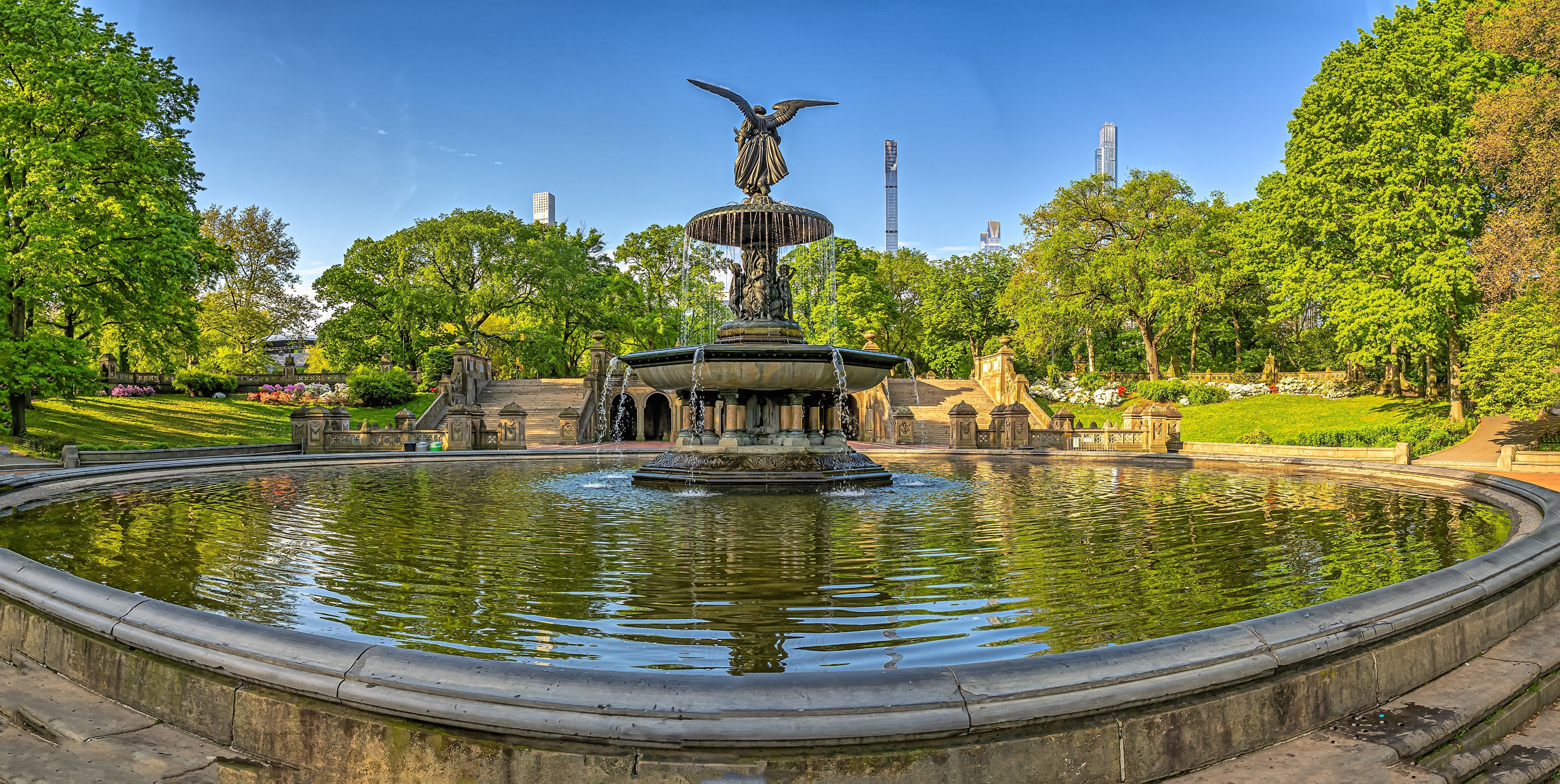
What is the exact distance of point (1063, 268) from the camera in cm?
5081

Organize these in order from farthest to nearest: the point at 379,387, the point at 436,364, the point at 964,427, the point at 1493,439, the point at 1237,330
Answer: the point at 1237,330 < the point at 436,364 < the point at 379,387 < the point at 964,427 < the point at 1493,439

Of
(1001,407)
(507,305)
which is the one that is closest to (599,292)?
(507,305)

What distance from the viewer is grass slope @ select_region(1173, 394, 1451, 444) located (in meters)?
33.2

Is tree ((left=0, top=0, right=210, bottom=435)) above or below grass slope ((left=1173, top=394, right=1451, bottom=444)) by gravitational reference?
above

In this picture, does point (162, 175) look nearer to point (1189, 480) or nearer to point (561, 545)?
point (561, 545)

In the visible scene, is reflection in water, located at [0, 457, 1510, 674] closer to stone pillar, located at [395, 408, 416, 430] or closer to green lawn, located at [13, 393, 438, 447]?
stone pillar, located at [395, 408, 416, 430]

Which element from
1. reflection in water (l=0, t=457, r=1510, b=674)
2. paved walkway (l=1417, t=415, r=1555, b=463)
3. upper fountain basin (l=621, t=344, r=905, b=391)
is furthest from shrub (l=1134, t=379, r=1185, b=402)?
upper fountain basin (l=621, t=344, r=905, b=391)

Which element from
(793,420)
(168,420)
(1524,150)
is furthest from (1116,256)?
(168,420)

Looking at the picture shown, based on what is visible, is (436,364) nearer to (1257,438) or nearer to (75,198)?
(75,198)

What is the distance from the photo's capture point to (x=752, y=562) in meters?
7.21

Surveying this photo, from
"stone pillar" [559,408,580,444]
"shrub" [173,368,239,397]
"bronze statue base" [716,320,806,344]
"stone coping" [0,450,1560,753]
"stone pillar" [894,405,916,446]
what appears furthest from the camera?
"shrub" [173,368,239,397]

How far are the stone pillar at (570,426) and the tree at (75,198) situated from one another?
13382mm

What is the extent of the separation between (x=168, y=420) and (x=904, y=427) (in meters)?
30.6

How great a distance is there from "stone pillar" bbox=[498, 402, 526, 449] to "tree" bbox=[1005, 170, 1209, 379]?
3367 cm
